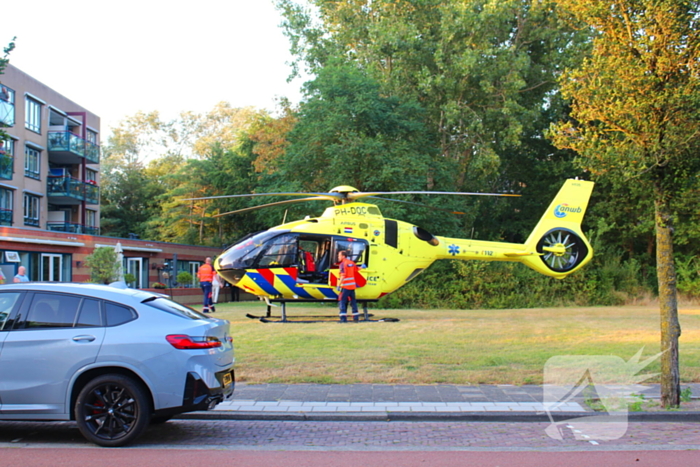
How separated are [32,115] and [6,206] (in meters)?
6.11

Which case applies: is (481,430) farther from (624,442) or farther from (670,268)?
(670,268)

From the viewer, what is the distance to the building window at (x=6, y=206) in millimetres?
34906

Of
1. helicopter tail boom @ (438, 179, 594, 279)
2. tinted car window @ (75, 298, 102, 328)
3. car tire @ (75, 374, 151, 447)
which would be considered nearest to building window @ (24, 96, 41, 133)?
helicopter tail boom @ (438, 179, 594, 279)

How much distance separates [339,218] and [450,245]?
359 centimetres

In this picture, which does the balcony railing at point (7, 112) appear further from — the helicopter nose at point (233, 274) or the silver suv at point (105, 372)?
the silver suv at point (105, 372)

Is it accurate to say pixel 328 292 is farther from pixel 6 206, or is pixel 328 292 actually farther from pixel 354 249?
pixel 6 206

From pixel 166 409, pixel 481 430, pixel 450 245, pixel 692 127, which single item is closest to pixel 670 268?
pixel 692 127

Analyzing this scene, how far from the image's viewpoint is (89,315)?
6.68 meters

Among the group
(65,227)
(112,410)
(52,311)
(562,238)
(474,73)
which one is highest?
(474,73)

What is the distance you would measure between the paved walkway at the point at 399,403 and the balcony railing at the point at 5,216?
30.9 meters

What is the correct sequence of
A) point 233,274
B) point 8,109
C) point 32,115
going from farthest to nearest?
1. point 32,115
2. point 8,109
3. point 233,274

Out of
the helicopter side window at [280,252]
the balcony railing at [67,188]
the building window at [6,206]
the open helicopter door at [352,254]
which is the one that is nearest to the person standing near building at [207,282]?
the helicopter side window at [280,252]

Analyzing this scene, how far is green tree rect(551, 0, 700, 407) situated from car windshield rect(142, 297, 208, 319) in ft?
19.5

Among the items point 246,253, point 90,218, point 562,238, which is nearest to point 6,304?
point 246,253
